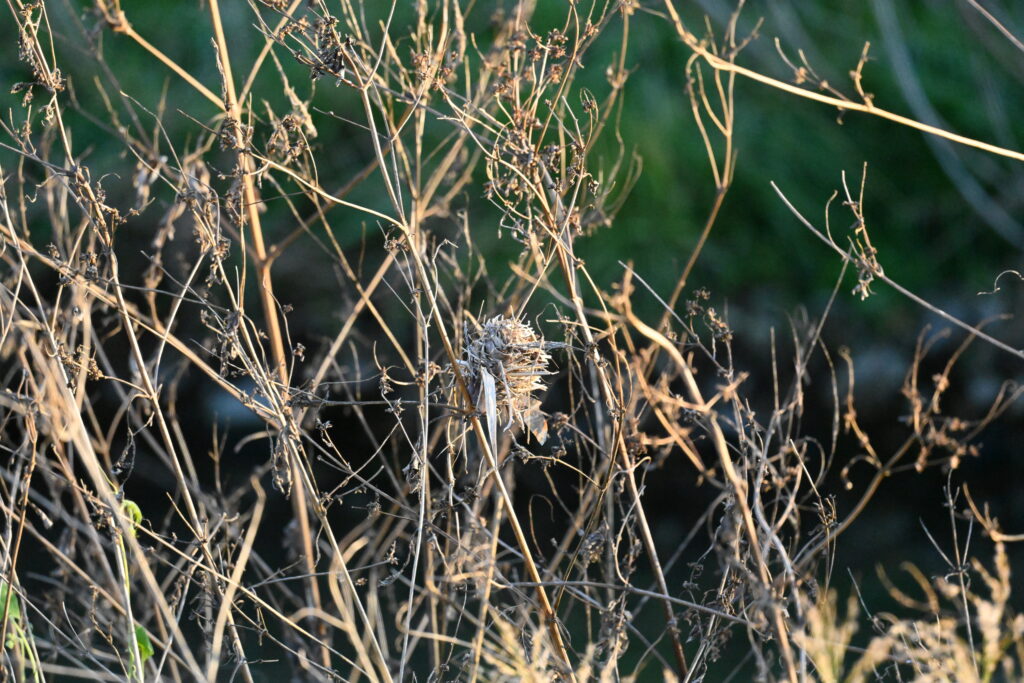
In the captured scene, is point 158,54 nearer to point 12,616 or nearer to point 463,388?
point 463,388

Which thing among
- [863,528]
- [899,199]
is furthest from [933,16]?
[863,528]

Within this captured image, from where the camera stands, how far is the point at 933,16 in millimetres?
7730

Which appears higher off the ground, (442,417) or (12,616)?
(442,417)

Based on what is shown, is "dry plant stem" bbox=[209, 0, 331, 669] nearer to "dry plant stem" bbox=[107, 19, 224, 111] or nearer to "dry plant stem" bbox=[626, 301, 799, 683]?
"dry plant stem" bbox=[107, 19, 224, 111]

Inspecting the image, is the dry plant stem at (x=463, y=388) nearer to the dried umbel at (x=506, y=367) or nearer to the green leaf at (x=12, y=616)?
the dried umbel at (x=506, y=367)

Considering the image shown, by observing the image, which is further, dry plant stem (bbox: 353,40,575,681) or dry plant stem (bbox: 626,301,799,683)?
dry plant stem (bbox: 353,40,575,681)

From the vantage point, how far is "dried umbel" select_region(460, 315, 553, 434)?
6.87 ft

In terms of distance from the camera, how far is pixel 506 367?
2.11 metres

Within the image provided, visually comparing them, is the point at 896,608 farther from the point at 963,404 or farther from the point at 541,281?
the point at 541,281

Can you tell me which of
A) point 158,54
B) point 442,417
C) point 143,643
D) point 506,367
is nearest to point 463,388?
point 506,367

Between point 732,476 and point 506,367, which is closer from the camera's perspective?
point 732,476

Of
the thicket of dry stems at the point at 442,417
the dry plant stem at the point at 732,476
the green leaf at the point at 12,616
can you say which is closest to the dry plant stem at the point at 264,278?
the thicket of dry stems at the point at 442,417

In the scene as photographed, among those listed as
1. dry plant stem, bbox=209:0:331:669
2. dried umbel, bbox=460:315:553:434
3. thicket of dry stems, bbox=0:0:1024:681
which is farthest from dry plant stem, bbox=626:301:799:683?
dry plant stem, bbox=209:0:331:669

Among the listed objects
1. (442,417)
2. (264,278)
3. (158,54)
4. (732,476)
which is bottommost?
(442,417)
